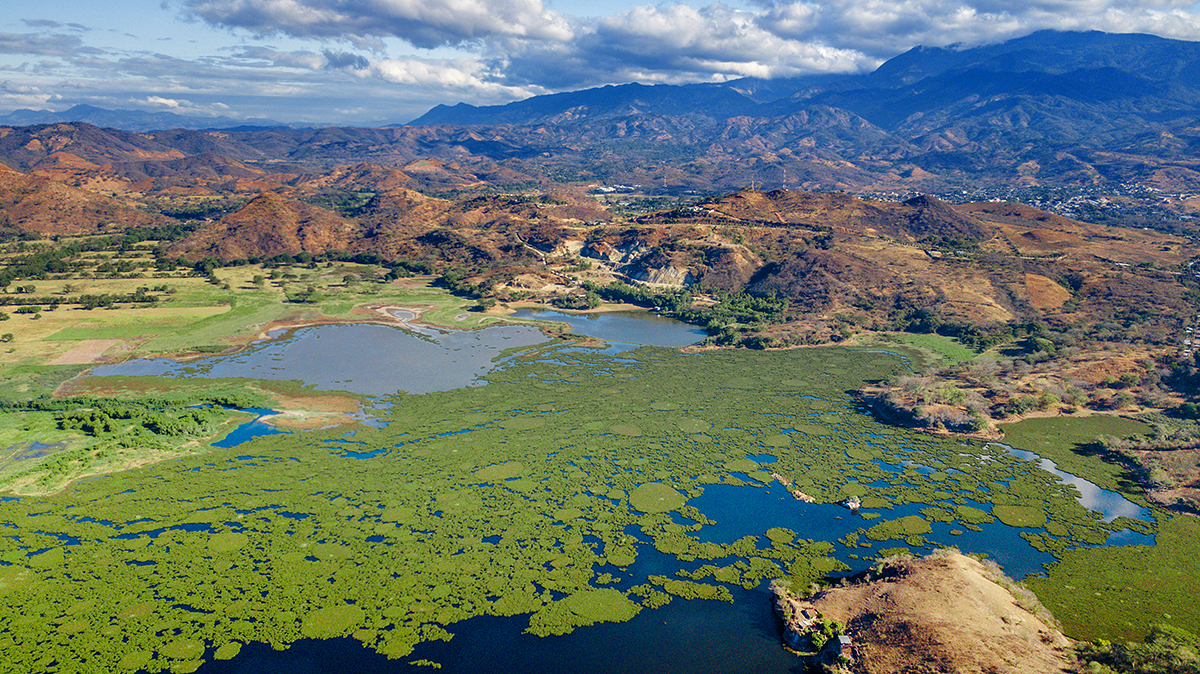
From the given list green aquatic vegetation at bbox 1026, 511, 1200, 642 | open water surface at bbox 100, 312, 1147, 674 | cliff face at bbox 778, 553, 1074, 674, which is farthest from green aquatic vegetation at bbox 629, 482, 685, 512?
green aquatic vegetation at bbox 1026, 511, 1200, 642

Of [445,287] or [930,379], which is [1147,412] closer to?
[930,379]

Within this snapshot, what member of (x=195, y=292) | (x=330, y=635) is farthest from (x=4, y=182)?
(x=330, y=635)

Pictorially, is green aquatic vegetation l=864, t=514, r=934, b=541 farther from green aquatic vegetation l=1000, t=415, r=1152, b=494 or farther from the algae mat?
green aquatic vegetation l=1000, t=415, r=1152, b=494

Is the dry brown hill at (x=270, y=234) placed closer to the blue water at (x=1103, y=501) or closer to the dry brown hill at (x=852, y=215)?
the dry brown hill at (x=852, y=215)

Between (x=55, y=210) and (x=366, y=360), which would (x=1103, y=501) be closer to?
(x=366, y=360)

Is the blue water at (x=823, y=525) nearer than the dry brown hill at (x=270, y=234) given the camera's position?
Yes

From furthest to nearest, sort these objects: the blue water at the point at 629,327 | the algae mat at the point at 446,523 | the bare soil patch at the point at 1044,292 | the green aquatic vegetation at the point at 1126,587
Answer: the bare soil patch at the point at 1044,292 < the blue water at the point at 629,327 < the green aquatic vegetation at the point at 1126,587 < the algae mat at the point at 446,523

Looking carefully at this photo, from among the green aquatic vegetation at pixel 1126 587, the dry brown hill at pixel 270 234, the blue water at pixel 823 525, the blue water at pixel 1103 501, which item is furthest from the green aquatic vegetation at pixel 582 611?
the dry brown hill at pixel 270 234
